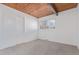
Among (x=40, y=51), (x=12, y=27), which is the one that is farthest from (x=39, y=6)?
(x=40, y=51)

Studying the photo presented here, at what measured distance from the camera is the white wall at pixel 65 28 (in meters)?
6.38

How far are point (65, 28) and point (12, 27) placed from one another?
3508 millimetres

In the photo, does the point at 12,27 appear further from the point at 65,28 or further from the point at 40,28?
the point at 40,28

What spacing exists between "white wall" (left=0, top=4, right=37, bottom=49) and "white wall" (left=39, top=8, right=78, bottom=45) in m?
2.15

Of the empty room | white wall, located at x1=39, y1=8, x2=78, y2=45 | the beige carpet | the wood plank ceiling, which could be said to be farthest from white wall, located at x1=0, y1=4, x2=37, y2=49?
white wall, located at x1=39, y1=8, x2=78, y2=45

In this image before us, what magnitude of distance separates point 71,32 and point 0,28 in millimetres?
4205

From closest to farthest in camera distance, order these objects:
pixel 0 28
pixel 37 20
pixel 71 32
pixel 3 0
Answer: pixel 3 0 < pixel 0 28 < pixel 71 32 < pixel 37 20

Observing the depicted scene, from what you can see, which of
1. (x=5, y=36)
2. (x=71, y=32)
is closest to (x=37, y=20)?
(x=71, y=32)

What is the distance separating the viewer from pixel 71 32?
6.61 metres

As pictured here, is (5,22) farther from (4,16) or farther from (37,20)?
(37,20)

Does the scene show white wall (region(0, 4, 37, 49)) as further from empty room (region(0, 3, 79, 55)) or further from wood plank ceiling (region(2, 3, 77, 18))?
wood plank ceiling (region(2, 3, 77, 18))

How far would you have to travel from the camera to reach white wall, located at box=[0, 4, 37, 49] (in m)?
5.43

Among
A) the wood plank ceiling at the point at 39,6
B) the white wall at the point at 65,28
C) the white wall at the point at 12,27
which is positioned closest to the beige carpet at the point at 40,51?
the white wall at the point at 12,27

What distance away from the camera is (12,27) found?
6234mm
